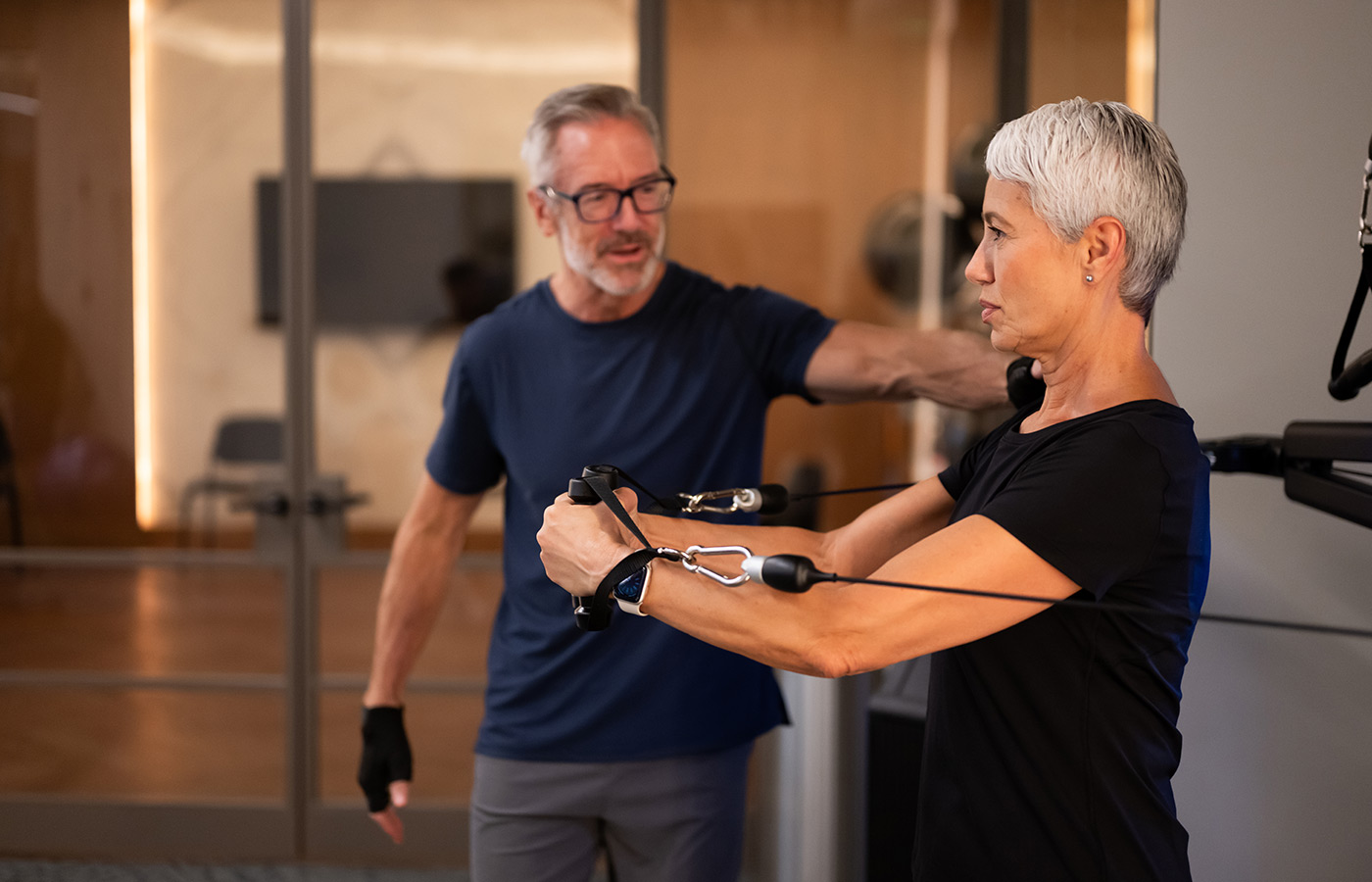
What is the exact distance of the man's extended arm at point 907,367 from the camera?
1.38m

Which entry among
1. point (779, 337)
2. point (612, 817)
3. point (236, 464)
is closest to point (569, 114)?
point (779, 337)

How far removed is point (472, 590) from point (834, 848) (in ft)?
5.01

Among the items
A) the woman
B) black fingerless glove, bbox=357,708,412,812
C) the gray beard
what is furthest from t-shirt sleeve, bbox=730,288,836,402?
black fingerless glove, bbox=357,708,412,812

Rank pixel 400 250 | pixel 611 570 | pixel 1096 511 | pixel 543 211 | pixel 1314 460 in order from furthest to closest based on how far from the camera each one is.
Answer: pixel 400 250, pixel 543 211, pixel 1314 460, pixel 611 570, pixel 1096 511

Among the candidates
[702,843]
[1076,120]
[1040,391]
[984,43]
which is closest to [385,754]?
[702,843]

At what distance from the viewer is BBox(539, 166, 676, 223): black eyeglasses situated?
145 cm

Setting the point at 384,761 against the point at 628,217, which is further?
the point at 384,761

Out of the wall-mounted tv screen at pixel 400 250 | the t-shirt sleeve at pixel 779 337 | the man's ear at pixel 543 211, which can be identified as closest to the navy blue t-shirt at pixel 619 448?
the t-shirt sleeve at pixel 779 337

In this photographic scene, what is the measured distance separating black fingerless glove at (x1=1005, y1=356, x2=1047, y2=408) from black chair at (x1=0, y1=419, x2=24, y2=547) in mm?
3131

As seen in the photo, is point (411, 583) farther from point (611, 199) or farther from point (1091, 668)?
point (1091, 668)

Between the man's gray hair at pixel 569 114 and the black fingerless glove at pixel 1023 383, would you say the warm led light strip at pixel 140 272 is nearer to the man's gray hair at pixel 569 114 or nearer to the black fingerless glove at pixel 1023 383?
the man's gray hair at pixel 569 114

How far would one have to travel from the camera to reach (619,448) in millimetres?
1438

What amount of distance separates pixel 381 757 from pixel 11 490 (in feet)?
7.43

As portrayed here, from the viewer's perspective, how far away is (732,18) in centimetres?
365
